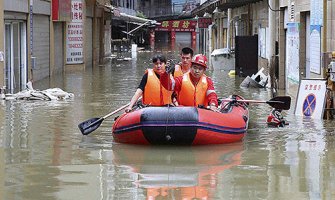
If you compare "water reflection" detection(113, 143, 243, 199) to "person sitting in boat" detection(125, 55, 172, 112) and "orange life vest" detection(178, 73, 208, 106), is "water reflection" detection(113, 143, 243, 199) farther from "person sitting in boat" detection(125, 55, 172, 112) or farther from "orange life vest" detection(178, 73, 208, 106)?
"person sitting in boat" detection(125, 55, 172, 112)

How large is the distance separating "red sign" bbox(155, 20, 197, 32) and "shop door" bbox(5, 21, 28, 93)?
209 feet

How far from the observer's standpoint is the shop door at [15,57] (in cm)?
A: 2383

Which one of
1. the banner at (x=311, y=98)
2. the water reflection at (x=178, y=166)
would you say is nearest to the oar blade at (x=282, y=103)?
the banner at (x=311, y=98)

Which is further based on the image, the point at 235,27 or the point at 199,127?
the point at 235,27

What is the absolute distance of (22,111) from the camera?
17.8 meters

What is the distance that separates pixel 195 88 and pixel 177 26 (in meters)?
77.9

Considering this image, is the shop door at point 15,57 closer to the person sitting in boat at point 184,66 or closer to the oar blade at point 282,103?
the person sitting in boat at point 184,66

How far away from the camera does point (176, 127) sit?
11875 millimetres

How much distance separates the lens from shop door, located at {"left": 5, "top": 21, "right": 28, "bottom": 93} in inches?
938

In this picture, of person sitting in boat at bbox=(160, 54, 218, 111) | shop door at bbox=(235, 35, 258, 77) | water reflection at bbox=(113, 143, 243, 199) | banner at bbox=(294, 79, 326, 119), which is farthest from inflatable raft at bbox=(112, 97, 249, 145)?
shop door at bbox=(235, 35, 258, 77)

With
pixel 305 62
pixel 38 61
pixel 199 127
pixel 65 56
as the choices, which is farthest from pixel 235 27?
→ pixel 199 127

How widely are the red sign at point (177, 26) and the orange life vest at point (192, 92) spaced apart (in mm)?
76258

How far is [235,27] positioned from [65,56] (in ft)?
29.7

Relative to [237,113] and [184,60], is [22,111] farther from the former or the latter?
[237,113]
